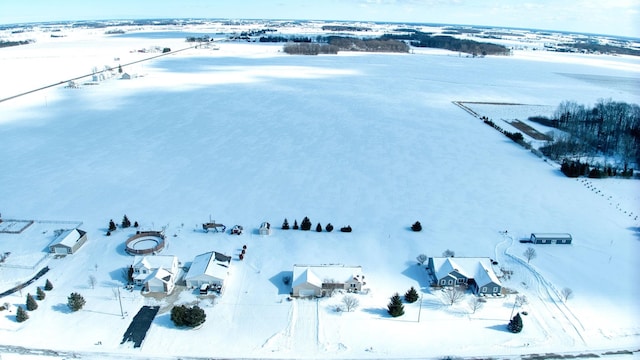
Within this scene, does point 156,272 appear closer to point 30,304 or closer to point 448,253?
point 30,304

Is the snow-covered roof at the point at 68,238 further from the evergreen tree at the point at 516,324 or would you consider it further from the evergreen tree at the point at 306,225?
the evergreen tree at the point at 516,324

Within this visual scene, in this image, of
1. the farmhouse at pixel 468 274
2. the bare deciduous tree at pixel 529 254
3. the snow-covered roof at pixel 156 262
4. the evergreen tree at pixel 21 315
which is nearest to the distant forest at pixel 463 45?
the bare deciduous tree at pixel 529 254

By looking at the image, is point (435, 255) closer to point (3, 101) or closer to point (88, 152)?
point (88, 152)

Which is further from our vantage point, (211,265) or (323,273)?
(211,265)

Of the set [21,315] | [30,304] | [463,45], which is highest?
[463,45]

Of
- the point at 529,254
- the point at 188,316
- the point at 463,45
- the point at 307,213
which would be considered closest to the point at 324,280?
the point at 188,316

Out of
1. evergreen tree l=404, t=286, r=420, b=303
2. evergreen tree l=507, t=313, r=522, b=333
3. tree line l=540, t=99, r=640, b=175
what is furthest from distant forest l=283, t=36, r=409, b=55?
evergreen tree l=507, t=313, r=522, b=333
